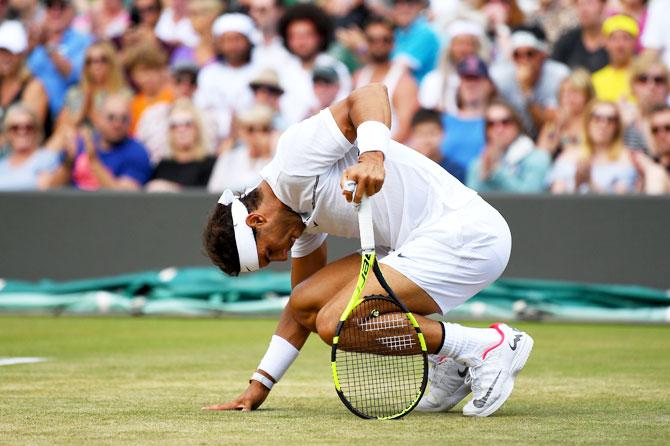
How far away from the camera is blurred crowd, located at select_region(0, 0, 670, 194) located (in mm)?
11266

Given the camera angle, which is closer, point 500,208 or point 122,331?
point 122,331

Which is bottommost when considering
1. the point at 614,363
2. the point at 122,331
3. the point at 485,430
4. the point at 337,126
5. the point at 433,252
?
the point at 122,331

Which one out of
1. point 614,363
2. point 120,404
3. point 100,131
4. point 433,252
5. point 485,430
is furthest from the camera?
point 100,131

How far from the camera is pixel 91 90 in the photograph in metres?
13.1

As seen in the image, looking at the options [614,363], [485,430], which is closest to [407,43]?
[614,363]

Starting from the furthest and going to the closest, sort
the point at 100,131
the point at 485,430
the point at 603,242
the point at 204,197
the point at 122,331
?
the point at 100,131, the point at 204,197, the point at 603,242, the point at 122,331, the point at 485,430

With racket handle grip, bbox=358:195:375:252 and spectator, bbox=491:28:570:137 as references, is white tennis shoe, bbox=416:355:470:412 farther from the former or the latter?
spectator, bbox=491:28:570:137

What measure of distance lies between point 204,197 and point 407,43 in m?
2.63

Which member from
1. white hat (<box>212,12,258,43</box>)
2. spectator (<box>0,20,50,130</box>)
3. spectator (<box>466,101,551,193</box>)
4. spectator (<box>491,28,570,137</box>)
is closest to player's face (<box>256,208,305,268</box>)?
spectator (<box>466,101,551,193</box>)

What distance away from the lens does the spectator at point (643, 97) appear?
1099cm

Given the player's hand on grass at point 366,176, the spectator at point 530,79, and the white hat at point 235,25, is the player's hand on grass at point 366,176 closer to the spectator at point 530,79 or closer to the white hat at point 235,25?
the spectator at point 530,79

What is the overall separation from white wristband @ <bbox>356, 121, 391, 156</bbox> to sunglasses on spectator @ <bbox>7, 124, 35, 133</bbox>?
8.90 metres

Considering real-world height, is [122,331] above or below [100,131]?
below

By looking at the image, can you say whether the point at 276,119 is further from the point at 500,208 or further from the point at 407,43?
the point at 500,208
